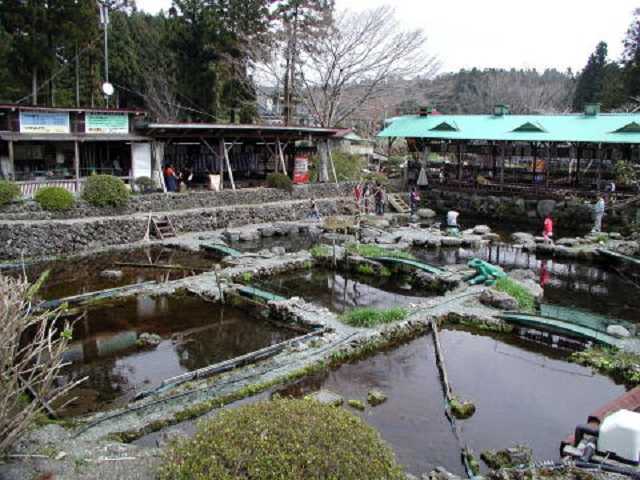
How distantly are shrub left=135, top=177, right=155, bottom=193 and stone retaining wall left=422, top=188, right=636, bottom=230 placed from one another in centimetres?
1619

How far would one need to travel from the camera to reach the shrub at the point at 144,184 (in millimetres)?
28031

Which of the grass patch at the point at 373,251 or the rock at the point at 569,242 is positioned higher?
the grass patch at the point at 373,251

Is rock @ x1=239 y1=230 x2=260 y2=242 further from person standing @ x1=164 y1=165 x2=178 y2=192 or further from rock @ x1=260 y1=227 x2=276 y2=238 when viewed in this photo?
person standing @ x1=164 y1=165 x2=178 y2=192

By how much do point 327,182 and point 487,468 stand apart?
2559 centimetres

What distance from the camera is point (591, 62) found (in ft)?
171

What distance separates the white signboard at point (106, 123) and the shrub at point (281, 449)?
22.4m

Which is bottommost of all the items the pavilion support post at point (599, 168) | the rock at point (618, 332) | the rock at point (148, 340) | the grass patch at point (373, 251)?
the rock at point (148, 340)

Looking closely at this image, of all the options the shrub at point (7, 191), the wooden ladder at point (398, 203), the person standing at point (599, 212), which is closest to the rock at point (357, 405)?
the shrub at point (7, 191)

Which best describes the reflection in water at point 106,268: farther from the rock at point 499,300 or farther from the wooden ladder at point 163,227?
the rock at point 499,300

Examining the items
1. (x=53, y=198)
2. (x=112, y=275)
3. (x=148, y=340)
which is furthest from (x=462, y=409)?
(x=53, y=198)

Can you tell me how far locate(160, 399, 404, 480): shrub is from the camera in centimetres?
654

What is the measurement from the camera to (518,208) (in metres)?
33.3

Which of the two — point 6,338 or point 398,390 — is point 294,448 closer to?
point 6,338

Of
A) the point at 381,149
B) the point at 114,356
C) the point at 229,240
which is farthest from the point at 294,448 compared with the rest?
the point at 381,149
